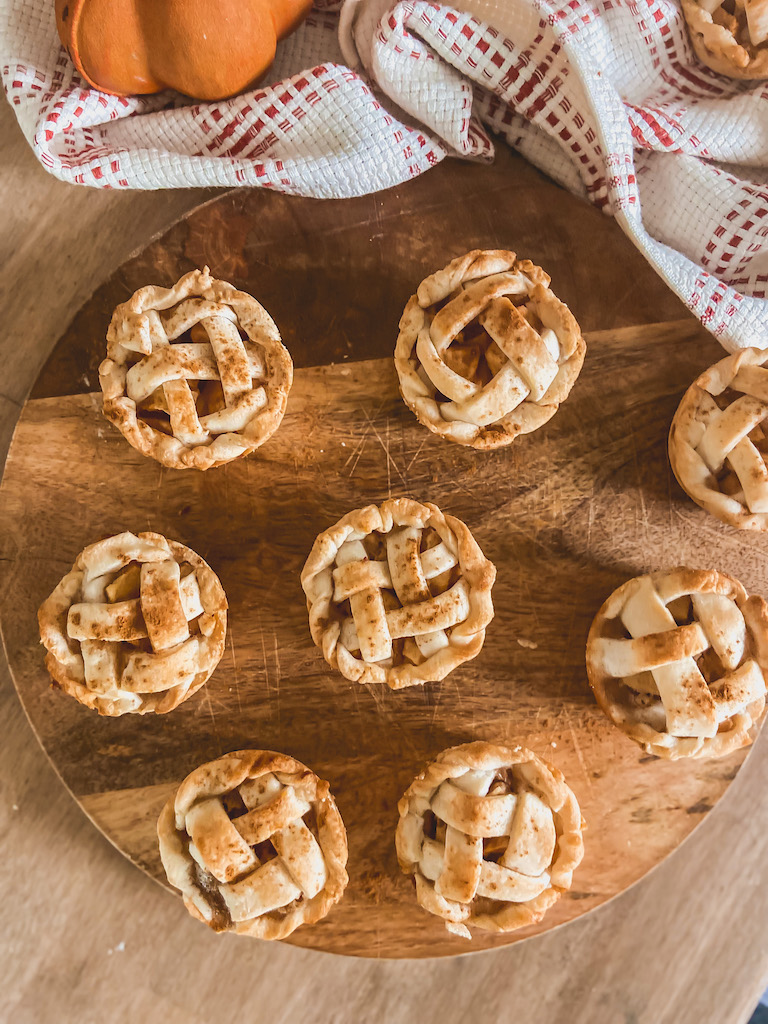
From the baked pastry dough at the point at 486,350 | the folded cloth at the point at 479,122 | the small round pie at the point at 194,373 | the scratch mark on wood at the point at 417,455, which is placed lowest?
the scratch mark on wood at the point at 417,455

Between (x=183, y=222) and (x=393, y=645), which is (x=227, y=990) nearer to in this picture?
(x=393, y=645)

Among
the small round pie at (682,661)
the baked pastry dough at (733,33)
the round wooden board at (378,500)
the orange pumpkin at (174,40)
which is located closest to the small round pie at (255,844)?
the round wooden board at (378,500)

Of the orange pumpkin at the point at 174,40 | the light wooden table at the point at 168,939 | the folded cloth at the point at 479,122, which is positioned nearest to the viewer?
the orange pumpkin at the point at 174,40

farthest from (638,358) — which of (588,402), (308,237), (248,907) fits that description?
(248,907)

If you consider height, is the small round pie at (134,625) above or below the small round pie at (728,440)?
below

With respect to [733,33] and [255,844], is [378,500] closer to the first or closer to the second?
[255,844]

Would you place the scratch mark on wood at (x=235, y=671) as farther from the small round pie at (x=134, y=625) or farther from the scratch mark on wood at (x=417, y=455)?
the scratch mark on wood at (x=417, y=455)
